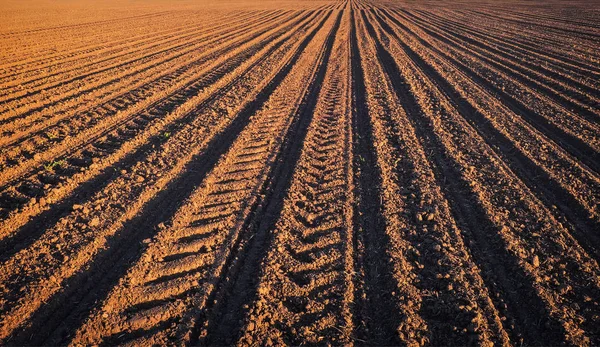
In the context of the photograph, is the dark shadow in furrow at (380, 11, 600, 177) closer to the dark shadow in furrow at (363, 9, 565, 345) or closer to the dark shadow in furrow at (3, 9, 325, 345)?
the dark shadow in furrow at (363, 9, 565, 345)

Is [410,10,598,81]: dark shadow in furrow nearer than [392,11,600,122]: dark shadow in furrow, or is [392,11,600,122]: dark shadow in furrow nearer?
[392,11,600,122]: dark shadow in furrow

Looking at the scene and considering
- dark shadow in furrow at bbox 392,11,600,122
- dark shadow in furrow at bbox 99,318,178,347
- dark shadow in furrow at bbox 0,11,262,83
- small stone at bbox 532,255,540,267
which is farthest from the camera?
dark shadow in furrow at bbox 0,11,262,83

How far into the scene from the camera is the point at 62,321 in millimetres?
3371

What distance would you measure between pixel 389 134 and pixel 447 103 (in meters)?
2.91

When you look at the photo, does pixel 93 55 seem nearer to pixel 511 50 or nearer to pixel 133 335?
pixel 133 335

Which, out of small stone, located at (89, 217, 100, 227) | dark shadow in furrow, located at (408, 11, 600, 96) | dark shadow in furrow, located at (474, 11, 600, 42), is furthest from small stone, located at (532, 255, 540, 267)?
dark shadow in furrow, located at (474, 11, 600, 42)

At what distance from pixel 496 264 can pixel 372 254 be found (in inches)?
63.1

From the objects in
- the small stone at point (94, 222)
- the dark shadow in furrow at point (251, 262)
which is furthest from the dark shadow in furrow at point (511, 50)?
the small stone at point (94, 222)

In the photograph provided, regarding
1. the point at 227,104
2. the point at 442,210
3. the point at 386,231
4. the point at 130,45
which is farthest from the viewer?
the point at 130,45

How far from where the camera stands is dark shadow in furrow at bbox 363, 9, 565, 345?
10.9 feet

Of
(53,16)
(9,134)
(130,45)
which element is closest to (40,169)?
(9,134)

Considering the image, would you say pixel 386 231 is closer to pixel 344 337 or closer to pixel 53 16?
pixel 344 337

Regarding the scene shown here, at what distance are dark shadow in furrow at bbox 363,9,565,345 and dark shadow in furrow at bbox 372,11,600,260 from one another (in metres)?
1.17

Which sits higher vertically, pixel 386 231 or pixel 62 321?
pixel 386 231
